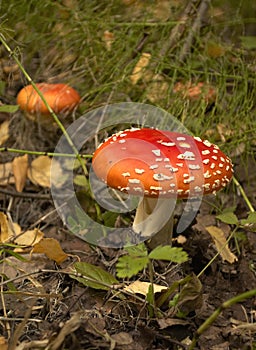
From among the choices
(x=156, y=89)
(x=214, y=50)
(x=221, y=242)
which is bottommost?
(x=221, y=242)

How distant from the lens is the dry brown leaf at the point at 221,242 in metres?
2.11

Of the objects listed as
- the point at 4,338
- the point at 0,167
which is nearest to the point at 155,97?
the point at 0,167

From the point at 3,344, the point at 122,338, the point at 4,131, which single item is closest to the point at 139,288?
the point at 122,338

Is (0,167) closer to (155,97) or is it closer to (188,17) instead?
(155,97)

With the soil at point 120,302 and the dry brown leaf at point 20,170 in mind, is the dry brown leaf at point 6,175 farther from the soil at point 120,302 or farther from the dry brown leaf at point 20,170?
the soil at point 120,302

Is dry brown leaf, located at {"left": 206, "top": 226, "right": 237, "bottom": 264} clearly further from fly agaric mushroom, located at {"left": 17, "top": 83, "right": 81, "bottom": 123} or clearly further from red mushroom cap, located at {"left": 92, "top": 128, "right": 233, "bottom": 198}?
fly agaric mushroom, located at {"left": 17, "top": 83, "right": 81, "bottom": 123}

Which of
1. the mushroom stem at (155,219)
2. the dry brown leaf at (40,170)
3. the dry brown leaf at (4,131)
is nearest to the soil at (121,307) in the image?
the mushroom stem at (155,219)

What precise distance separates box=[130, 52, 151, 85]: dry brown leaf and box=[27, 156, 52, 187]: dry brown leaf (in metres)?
0.66

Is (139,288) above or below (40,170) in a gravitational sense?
above

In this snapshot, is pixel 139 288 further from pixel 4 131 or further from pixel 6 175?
pixel 4 131

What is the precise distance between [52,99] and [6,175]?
509 millimetres

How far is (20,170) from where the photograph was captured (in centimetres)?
270

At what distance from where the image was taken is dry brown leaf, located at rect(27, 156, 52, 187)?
273 cm

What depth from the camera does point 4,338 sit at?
1492 millimetres
